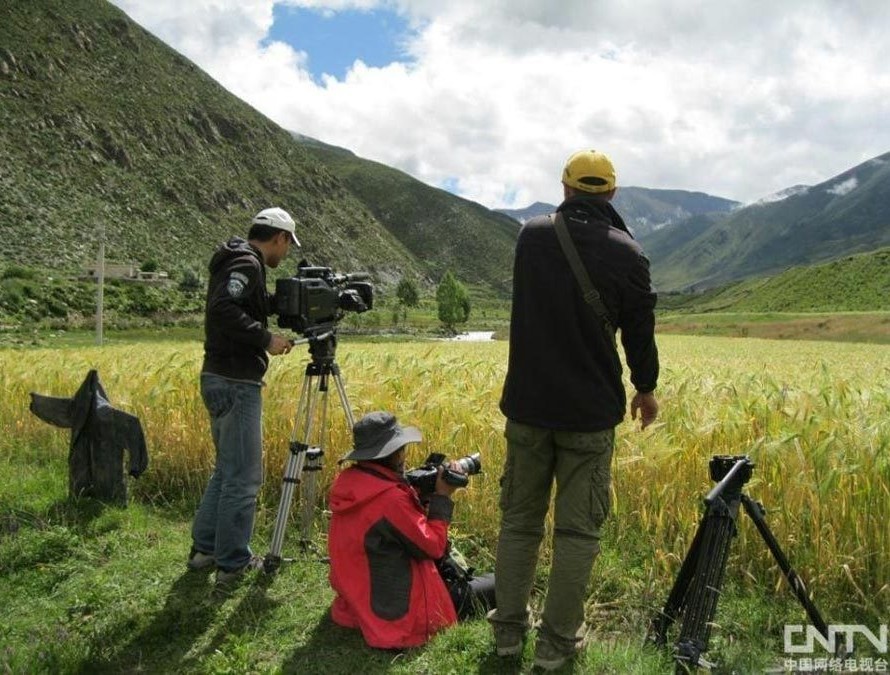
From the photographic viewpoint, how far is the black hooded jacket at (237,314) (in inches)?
185

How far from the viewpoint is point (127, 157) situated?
11750 cm

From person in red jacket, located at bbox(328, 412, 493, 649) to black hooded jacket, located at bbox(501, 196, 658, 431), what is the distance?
91cm

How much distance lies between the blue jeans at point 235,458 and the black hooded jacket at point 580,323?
222 centimetres

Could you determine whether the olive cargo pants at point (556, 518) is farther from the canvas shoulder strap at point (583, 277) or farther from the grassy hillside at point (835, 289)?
the grassy hillside at point (835, 289)

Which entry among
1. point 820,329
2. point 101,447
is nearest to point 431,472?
point 101,447

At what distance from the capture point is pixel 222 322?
15.6 feet

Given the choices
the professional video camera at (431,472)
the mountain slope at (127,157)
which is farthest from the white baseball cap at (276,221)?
the mountain slope at (127,157)

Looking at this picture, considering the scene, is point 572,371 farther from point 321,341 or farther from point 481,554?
point 481,554

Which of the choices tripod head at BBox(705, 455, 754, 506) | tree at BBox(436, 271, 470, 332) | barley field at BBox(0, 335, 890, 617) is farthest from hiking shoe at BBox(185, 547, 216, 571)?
tree at BBox(436, 271, 470, 332)

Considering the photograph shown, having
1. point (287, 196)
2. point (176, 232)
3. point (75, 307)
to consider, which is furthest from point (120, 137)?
point (75, 307)

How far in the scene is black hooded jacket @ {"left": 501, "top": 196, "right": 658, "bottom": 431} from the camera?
3.64 metres

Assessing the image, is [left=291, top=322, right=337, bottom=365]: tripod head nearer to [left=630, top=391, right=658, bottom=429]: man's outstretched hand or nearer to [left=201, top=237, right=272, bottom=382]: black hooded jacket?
[left=201, top=237, right=272, bottom=382]: black hooded jacket

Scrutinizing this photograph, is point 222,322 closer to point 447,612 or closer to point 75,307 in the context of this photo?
point 447,612

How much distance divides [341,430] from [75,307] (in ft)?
215
